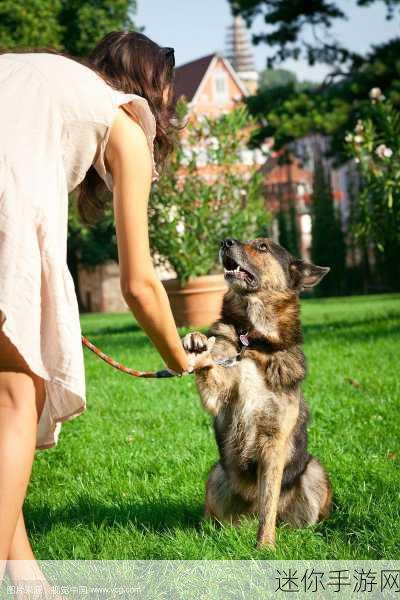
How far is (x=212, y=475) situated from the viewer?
370 centimetres

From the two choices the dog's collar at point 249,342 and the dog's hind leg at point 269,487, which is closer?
the dog's hind leg at point 269,487

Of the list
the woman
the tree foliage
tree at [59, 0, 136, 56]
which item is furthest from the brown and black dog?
tree at [59, 0, 136, 56]

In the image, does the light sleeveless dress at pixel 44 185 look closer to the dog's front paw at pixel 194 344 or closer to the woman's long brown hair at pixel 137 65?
the woman's long brown hair at pixel 137 65

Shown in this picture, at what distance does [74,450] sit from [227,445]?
2.12m

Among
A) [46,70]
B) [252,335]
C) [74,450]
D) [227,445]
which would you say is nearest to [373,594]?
[227,445]

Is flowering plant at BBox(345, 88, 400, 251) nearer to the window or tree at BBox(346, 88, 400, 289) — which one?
tree at BBox(346, 88, 400, 289)

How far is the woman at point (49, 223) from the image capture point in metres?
2.27

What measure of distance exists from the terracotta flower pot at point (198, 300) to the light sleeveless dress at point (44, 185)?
34.6 ft

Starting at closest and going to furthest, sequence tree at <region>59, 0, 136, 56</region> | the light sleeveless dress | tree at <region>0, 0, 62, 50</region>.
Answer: the light sleeveless dress → tree at <region>0, 0, 62, 50</region> → tree at <region>59, 0, 136, 56</region>

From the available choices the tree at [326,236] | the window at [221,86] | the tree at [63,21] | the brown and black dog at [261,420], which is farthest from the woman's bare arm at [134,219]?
the window at [221,86]

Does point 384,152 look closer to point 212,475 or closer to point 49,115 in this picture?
point 212,475

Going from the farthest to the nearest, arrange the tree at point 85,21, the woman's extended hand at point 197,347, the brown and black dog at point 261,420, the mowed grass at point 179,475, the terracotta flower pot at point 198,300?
the tree at point 85,21
the terracotta flower pot at point 198,300
the brown and black dog at point 261,420
the mowed grass at point 179,475
the woman's extended hand at point 197,347

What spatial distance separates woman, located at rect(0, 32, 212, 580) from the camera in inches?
89.5

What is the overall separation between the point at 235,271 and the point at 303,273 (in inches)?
15.8
